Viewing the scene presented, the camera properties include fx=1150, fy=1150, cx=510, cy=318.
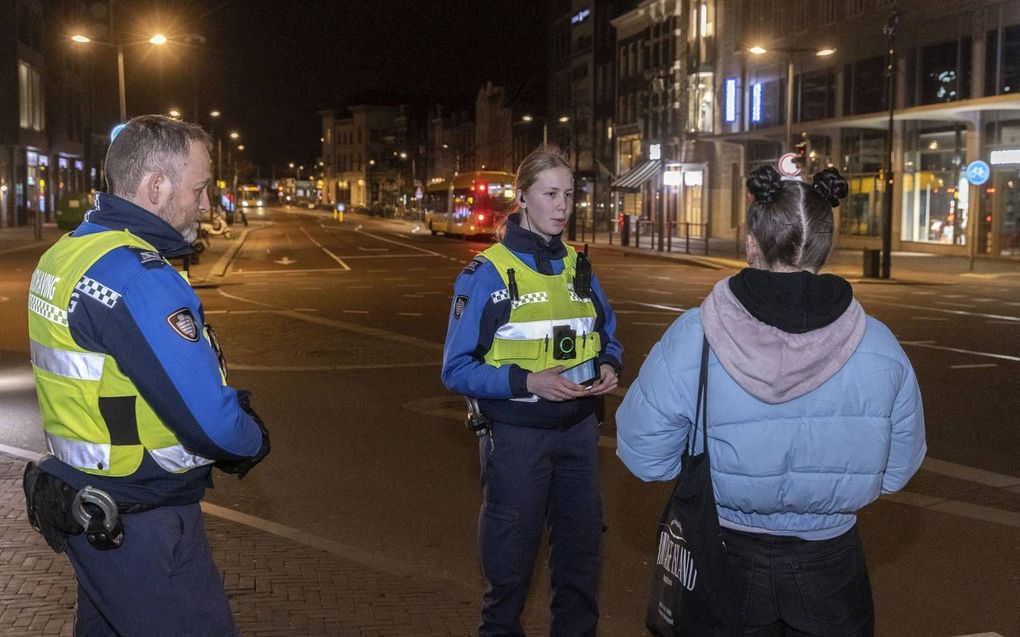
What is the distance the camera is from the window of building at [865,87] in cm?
3975

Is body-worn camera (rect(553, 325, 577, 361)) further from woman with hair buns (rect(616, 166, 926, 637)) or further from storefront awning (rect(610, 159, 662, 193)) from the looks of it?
storefront awning (rect(610, 159, 662, 193))

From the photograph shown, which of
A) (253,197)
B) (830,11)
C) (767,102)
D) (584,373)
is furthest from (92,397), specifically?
(253,197)

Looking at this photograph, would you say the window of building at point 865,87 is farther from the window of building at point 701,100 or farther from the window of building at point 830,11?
the window of building at point 701,100

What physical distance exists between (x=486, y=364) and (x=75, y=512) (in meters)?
1.72

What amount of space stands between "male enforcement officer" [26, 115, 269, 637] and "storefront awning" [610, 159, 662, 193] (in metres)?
55.4

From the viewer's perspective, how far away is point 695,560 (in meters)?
2.86

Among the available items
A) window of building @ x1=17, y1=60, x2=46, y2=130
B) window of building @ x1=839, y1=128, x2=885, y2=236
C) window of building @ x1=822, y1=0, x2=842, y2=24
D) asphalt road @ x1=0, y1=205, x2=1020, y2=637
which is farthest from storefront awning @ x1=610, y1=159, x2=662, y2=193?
asphalt road @ x1=0, y1=205, x2=1020, y2=637

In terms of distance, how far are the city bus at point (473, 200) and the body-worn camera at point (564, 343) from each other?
45.0 meters

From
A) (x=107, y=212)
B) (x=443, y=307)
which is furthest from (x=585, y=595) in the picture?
Result: (x=443, y=307)

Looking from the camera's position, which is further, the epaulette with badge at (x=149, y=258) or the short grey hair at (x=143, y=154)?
the short grey hair at (x=143, y=154)

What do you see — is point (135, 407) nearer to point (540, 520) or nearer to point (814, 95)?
point (540, 520)

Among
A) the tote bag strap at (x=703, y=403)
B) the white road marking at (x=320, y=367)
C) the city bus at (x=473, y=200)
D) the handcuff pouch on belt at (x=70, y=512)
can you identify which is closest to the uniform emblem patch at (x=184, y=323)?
the handcuff pouch on belt at (x=70, y=512)

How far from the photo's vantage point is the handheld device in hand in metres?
4.36

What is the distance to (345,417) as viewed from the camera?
9.98 meters
